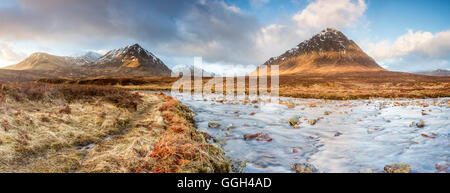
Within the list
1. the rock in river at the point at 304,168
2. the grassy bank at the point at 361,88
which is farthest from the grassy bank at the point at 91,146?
the grassy bank at the point at 361,88

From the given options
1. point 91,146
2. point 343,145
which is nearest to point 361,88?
point 343,145

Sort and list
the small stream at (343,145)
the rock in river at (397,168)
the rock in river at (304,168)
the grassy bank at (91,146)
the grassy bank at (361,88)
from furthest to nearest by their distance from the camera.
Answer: the grassy bank at (361,88) → the small stream at (343,145) → the rock in river at (304,168) → the rock in river at (397,168) → the grassy bank at (91,146)

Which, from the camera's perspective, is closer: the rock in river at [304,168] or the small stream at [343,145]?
the rock in river at [304,168]

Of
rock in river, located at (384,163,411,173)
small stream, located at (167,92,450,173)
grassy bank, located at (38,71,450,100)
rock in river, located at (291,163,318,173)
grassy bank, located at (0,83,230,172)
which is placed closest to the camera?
grassy bank, located at (0,83,230,172)

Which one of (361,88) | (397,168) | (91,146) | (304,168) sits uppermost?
(361,88)

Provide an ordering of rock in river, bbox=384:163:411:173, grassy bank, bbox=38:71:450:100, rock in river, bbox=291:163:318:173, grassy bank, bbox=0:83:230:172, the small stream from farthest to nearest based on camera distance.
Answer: grassy bank, bbox=38:71:450:100 → the small stream → rock in river, bbox=291:163:318:173 → rock in river, bbox=384:163:411:173 → grassy bank, bbox=0:83:230:172

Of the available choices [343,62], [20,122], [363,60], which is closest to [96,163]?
[20,122]

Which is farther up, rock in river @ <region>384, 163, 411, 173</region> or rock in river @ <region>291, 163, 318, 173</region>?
rock in river @ <region>384, 163, 411, 173</region>

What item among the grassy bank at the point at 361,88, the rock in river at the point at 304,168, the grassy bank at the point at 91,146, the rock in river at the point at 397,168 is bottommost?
the rock in river at the point at 304,168

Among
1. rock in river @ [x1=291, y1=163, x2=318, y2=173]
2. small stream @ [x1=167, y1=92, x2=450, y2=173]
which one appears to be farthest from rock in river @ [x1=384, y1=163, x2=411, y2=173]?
rock in river @ [x1=291, y1=163, x2=318, y2=173]

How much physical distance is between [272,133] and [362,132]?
14.5 feet

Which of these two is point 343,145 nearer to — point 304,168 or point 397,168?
point 397,168

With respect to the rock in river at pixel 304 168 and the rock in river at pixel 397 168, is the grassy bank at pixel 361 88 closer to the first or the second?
the rock in river at pixel 397 168

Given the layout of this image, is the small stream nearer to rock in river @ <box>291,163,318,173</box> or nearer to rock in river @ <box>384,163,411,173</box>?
rock in river @ <box>291,163,318,173</box>
